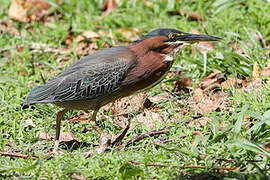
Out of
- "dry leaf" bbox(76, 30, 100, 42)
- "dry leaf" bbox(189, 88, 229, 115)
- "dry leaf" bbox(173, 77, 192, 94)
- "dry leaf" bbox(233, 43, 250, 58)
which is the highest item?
"dry leaf" bbox(76, 30, 100, 42)

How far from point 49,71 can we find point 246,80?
2760mm

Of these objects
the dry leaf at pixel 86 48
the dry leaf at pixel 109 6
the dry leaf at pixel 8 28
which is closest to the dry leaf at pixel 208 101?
the dry leaf at pixel 86 48

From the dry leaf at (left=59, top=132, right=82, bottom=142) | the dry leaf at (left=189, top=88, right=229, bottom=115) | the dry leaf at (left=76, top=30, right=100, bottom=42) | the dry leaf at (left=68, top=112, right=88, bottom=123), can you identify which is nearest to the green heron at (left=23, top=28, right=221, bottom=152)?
the dry leaf at (left=59, top=132, right=82, bottom=142)

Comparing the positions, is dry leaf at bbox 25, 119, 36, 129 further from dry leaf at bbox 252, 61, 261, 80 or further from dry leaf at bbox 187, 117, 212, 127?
dry leaf at bbox 252, 61, 261, 80

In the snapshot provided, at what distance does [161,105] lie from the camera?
5.81 m

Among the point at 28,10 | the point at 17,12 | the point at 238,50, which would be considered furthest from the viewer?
the point at 28,10

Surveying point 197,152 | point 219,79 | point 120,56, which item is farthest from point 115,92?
point 219,79

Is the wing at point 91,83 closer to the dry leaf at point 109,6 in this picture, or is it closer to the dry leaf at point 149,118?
the dry leaf at point 149,118

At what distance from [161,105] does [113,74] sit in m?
1.00

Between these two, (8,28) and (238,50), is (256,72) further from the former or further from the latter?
(8,28)

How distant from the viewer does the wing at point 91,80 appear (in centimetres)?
505

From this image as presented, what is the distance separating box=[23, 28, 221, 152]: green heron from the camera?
507cm

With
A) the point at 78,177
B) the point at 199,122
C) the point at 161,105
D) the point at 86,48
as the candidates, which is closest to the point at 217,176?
the point at 78,177

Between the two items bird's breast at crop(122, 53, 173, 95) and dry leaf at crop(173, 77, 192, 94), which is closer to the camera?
bird's breast at crop(122, 53, 173, 95)
